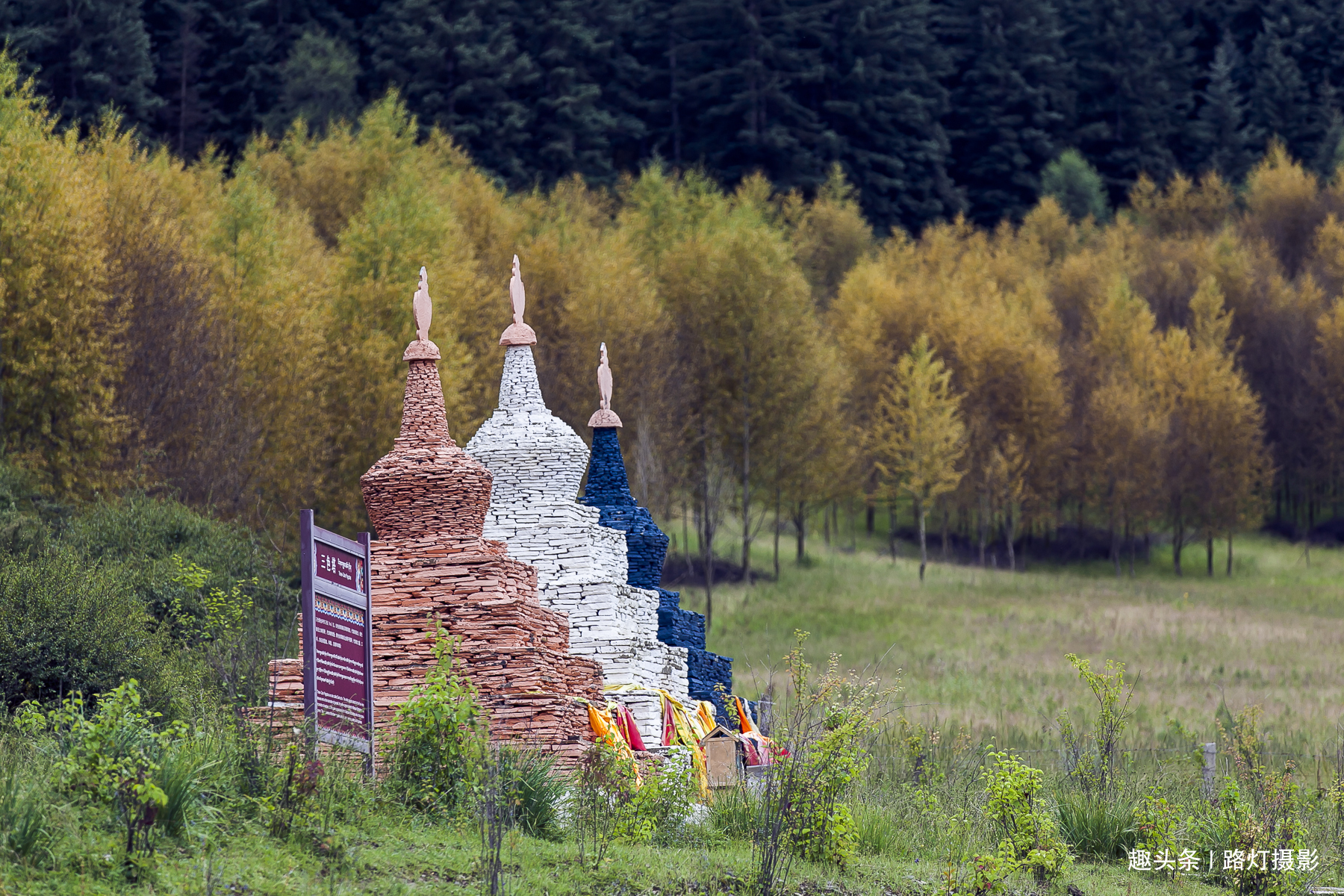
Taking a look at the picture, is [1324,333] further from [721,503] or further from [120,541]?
[120,541]

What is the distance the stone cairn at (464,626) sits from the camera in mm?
14148

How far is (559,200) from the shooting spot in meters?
61.2

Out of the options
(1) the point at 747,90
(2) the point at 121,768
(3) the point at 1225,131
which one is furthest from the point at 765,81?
(2) the point at 121,768

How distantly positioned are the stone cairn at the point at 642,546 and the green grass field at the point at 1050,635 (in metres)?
2.25

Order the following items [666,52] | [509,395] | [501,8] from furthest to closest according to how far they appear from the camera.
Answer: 1. [666,52]
2. [501,8]
3. [509,395]

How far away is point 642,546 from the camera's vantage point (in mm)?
21031

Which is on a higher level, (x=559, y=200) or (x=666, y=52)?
(x=666, y=52)

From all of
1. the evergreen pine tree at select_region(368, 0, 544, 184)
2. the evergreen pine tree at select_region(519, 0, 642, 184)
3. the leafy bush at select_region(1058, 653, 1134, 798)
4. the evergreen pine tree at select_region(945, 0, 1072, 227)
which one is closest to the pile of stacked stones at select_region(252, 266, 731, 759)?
the leafy bush at select_region(1058, 653, 1134, 798)

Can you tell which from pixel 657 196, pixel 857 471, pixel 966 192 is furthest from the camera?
pixel 966 192

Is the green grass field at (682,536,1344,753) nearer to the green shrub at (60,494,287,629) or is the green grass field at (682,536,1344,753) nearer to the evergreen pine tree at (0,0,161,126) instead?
the green shrub at (60,494,287,629)

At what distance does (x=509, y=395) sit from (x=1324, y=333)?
5411cm

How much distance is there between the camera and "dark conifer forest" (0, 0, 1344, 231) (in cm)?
6950

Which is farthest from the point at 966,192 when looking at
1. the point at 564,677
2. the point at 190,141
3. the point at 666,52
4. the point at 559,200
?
the point at 564,677

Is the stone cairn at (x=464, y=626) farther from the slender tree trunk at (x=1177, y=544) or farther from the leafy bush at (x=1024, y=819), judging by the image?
the slender tree trunk at (x=1177, y=544)
